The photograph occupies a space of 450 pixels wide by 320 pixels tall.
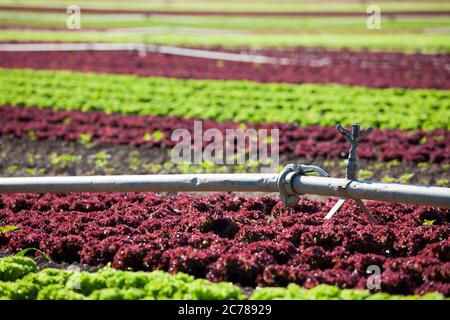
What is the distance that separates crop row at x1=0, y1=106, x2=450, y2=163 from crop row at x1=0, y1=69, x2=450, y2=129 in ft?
2.08

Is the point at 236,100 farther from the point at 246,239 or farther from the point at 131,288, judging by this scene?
the point at 131,288

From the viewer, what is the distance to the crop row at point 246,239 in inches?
228

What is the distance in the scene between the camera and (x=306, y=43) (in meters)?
32.0

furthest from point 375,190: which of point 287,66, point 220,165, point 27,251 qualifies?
point 287,66

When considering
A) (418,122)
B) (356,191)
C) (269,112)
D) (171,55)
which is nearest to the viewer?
(356,191)

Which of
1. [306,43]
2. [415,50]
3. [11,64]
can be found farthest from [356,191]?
[306,43]

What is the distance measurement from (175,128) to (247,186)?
24.4ft

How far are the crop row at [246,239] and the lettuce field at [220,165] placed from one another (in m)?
0.02
